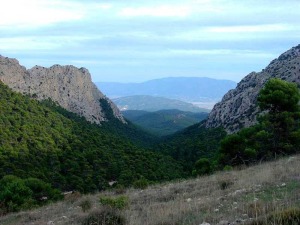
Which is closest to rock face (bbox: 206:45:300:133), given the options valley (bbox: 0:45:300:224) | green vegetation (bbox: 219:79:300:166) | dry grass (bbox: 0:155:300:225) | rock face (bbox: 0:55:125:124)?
valley (bbox: 0:45:300:224)

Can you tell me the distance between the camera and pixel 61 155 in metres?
65.4

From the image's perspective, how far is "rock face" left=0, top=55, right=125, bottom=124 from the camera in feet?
370

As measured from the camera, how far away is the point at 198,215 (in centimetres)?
788

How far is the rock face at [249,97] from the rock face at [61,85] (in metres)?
46.3

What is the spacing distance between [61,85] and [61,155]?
77.5 m

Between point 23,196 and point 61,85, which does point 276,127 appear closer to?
point 23,196

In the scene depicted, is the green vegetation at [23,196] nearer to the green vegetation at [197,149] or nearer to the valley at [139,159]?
the valley at [139,159]

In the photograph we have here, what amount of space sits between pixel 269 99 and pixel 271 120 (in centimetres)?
152

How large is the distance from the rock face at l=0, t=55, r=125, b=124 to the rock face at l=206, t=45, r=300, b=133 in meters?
46.3

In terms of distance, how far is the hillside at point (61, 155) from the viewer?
53.1 metres

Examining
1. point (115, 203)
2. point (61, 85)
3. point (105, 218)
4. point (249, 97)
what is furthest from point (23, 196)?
point (61, 85)

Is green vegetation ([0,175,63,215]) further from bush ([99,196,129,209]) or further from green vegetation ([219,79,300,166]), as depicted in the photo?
green vegetation ([219,79,300,166])

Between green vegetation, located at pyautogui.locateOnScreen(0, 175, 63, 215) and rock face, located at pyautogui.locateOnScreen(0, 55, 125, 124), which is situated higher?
rock face, located at pyautogui.locateOnScreen(0, 55, 125, 124)

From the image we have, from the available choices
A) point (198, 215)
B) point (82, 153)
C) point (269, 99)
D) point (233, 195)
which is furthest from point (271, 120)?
point (82, 153)
